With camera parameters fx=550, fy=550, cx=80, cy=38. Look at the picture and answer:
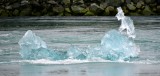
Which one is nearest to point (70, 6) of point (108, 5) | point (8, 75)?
point (108, 5)

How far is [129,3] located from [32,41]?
44.6 metres

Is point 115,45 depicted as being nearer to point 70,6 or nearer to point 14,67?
point 14,67

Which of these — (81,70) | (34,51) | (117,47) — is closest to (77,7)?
(117,47)

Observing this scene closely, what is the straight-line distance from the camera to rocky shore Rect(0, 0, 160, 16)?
2398 inches

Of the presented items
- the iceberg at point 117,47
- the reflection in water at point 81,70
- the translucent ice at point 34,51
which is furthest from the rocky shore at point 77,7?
the reflection in water at point 81,70

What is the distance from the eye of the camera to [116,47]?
1945 centimetres

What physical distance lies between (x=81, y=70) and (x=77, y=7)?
1821 inches

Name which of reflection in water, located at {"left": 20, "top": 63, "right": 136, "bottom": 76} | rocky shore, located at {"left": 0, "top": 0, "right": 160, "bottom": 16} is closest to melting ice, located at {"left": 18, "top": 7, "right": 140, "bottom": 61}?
reflection in water, located at {"left": 20, "top": 63, "right": 136, "bottom": 76}

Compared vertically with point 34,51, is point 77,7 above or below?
below

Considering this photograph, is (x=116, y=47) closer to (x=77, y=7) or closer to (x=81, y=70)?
(x=81, y=70)

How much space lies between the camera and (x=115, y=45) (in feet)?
64.0

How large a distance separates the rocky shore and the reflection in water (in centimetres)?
4242

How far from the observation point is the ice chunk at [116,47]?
1923 centimetres

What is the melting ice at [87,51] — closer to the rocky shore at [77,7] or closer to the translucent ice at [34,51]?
the translucent ice at [34,51]
